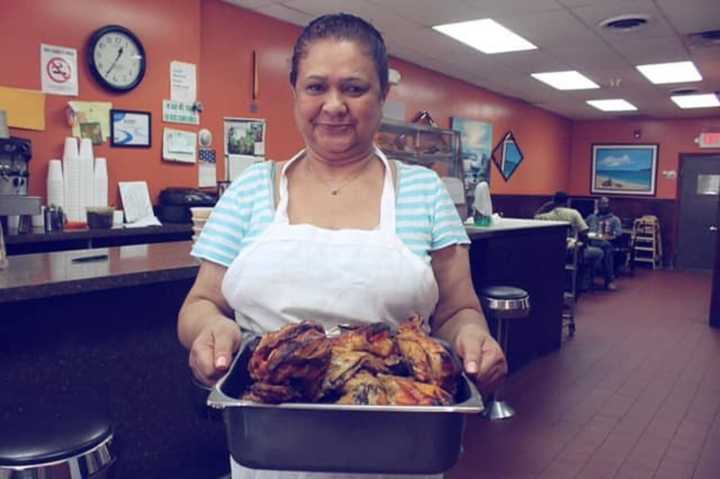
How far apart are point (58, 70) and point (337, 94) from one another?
138 inches

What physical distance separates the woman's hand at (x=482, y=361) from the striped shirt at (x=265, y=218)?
198 mm

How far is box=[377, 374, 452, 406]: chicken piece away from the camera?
0.82m

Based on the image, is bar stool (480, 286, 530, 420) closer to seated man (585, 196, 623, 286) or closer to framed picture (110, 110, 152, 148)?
framed picture (110, 110, 152, 148)

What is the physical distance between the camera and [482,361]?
3.23 ft

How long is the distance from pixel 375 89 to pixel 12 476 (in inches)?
45.6

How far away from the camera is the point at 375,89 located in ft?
3.75

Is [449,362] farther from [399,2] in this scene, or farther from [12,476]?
[399,2]

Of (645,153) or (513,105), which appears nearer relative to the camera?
(513,105)

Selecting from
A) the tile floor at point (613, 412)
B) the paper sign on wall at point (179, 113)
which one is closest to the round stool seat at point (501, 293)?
the tile floor at point (613, 412)

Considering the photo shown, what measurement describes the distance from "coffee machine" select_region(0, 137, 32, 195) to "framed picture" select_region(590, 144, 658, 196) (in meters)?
10.9

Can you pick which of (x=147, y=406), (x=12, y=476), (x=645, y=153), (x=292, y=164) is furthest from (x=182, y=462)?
(x=645, y=153)

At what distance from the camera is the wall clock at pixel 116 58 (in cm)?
416

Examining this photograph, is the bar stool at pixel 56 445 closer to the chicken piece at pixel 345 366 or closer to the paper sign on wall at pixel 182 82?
the chicken piece at pixel 345 366

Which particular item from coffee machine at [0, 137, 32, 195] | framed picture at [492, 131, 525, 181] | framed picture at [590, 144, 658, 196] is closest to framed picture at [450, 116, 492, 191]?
framed picture at [492, 131, 525, 181]
